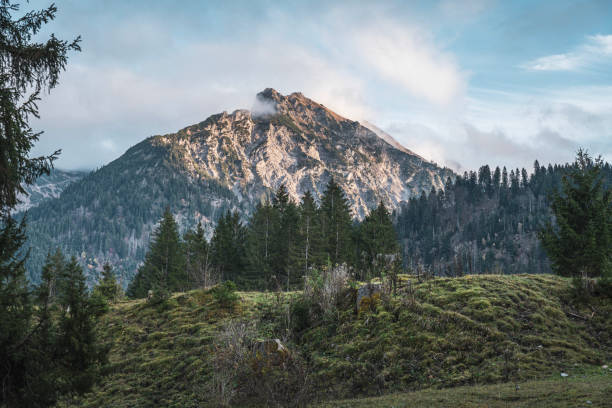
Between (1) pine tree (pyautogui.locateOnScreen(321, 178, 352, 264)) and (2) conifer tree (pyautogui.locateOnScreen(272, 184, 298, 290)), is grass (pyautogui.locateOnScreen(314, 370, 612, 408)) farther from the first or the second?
(1) pine tree (pyautogui.locateOnScreen(321, 178, 352, 264))

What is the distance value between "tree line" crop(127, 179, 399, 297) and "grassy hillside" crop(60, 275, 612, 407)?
2519 cm

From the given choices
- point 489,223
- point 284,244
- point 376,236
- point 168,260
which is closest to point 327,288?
point 284,244

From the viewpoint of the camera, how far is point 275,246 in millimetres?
45156

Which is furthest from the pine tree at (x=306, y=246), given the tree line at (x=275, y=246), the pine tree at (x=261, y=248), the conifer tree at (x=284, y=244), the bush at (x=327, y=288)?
the bush at (x=327, y=288)

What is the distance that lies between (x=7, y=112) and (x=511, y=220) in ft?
599

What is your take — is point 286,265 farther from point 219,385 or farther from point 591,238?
point 219,385

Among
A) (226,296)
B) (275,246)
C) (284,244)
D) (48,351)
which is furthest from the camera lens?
(275,246)

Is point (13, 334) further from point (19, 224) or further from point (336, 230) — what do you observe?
point (336, 230)

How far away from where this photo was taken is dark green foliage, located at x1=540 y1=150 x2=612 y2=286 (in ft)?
71.9

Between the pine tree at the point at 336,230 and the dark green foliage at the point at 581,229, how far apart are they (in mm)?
24225

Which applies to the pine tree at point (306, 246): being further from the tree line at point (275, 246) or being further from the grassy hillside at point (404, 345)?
the grassy hillside at point (404, 345)

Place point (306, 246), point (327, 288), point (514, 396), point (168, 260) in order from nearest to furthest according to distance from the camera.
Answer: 1. point (514, 396)
2. point (327, 288)
3. point (306, 246)
4. point (168, 260)

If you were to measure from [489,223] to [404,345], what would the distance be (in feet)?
572

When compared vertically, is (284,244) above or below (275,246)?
above
